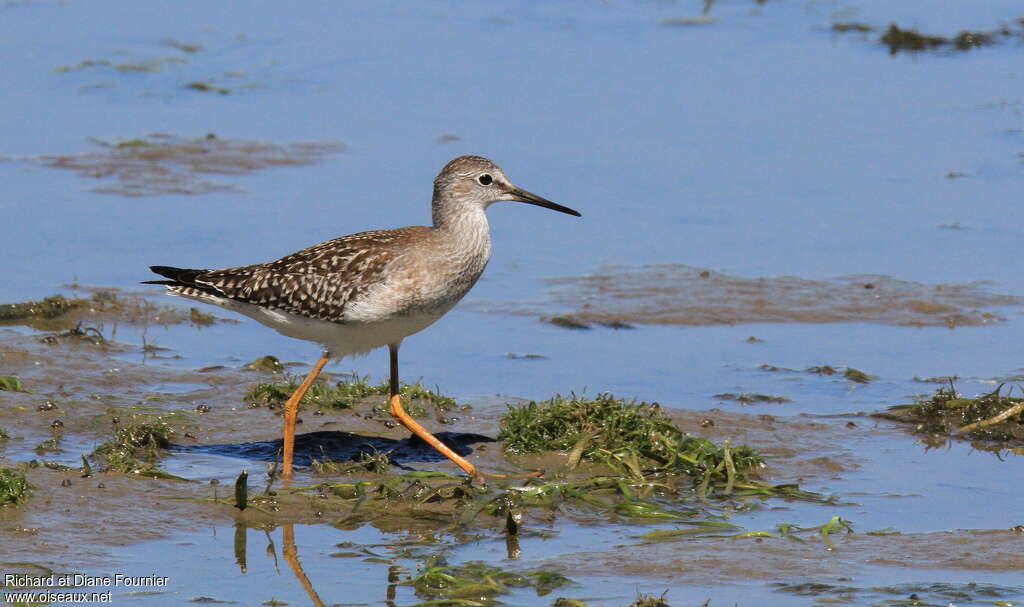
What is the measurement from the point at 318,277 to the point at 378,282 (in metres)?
0.45

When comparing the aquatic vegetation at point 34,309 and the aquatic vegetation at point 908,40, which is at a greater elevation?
the aquatic vegetation at point 908,40

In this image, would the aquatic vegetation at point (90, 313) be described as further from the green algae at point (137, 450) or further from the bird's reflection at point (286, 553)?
the bird's reflection at point (286, 553)

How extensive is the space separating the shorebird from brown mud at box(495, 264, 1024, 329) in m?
3.00

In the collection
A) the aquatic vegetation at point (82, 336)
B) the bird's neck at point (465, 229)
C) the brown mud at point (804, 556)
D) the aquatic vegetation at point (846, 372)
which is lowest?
the brown mud at point (804, 556)

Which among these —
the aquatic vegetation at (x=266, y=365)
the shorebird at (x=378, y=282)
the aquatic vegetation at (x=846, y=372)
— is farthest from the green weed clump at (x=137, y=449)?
the aquatic vegetation at (x=846, y=372)

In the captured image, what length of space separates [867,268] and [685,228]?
1785 mm

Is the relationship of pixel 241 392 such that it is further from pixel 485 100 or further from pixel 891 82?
pixel 891 82

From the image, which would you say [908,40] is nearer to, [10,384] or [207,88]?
[207,88]

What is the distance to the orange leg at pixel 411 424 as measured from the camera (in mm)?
10227

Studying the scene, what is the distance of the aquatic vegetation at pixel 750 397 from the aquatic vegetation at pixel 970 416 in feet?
2.70

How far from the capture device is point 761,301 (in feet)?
45.5

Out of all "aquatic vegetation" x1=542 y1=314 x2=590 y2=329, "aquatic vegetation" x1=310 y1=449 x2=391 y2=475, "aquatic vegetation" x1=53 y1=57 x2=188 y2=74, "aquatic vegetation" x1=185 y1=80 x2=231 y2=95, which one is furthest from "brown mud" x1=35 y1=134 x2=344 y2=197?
"aquatic vegetation" x1=310 y1=449 x2=391 y2=475

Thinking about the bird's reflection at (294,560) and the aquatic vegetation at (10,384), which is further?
the aquatic vegetation at (10,384)

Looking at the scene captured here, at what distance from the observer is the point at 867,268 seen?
14539mm
